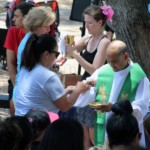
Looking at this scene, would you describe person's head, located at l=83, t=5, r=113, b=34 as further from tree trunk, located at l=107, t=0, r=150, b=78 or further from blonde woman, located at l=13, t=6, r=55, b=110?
tree trunk, located at l=107, t=0, r=150, b=78

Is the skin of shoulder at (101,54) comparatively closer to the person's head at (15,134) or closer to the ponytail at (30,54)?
the ponytail at (30,54)

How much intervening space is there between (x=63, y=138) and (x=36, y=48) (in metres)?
1.87

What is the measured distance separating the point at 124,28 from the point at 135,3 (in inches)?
13.2

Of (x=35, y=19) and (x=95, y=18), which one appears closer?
(x=35, y=19)

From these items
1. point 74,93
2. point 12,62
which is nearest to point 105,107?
point 74,93

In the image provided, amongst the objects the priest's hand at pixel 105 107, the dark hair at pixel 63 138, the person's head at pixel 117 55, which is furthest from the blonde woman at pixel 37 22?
the dark hair at pixel 63 138

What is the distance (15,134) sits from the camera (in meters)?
3.67

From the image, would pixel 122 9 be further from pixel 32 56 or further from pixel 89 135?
pixel 32 56

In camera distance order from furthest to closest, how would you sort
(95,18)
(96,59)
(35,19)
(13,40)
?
(13,40) < (95,18) < (96,59) < (35,19)

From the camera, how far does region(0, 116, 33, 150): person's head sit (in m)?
3.64

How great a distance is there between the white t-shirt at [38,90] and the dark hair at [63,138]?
1.52 meters

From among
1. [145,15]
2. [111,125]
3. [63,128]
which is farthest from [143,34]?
[63,128]

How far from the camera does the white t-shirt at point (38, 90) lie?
5.16 m

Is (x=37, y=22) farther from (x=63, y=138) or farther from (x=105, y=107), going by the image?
(x=63, y=138)
